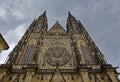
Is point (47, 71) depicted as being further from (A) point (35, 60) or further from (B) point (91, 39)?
(B) point (91, 39)

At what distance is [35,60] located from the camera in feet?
58.7

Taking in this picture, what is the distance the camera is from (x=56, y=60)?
19.0 metres

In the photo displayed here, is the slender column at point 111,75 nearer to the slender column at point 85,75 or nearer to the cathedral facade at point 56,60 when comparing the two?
the cathedral facade at point 56,60

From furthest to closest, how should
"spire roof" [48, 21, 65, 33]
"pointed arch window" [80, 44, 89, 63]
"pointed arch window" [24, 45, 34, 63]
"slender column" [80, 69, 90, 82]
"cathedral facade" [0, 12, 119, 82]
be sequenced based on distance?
"spire roof" [48, 21, 65, 33], "pointed arch window" [80, 44, 89, 63], "pointed arch window" [24, 45, 34, 63], "cathedral facade" [0, 12, 119, 82], "slender column" [80, 69, 90, 82]

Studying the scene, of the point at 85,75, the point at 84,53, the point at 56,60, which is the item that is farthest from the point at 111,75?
the point at 56,60

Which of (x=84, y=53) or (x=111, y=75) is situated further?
(x=84, y=53)

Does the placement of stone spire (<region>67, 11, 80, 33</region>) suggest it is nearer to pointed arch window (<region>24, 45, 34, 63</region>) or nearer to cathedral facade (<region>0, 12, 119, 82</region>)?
cathedral facade (<region>0, 12, 119, 82</region>)

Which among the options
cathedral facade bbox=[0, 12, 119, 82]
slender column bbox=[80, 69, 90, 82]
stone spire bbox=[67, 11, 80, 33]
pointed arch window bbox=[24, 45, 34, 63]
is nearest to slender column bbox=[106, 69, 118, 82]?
cathedral facade bbox=[0, 12, 119, 82]

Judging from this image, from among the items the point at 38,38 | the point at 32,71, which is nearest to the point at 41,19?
the point at 38,38

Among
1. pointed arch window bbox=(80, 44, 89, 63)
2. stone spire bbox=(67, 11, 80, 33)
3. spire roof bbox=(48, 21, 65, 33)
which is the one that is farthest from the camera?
stone spire bbox=(67, 11, 80, 33)

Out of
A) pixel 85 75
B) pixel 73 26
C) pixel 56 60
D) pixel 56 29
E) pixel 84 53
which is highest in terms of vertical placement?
pixel 73 26

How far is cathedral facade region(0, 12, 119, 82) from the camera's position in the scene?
16.4m

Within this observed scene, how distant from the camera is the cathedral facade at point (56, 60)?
1636 centimetres

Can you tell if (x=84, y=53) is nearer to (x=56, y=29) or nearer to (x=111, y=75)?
(x=111, y=75)
